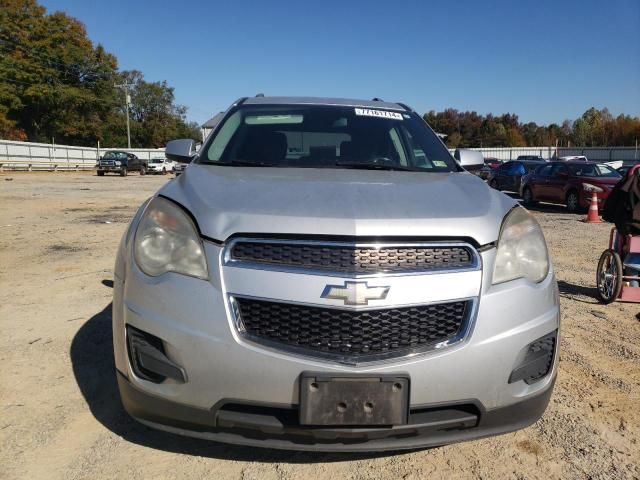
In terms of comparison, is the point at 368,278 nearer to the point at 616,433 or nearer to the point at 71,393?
the point at 616,433

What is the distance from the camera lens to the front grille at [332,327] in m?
1.89

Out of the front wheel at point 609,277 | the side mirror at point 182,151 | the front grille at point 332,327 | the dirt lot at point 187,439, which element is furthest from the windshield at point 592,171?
the front grille at point 332,327

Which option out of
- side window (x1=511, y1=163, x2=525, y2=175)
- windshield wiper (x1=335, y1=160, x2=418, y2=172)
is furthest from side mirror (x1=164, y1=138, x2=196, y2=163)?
side window (x1=511, y1=163, x2=525, y2=175)

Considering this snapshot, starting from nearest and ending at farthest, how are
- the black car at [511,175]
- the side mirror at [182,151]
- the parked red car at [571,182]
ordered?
the side mirror at [182,151] → the parked red car at [571,182] → the black car at [511,175]

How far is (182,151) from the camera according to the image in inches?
136

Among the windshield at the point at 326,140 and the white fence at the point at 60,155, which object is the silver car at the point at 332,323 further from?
the white fence at the point at 60,155

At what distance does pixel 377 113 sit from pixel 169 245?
207 centimetres

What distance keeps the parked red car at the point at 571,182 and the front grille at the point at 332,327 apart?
44.0 ft

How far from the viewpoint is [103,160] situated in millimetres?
35094

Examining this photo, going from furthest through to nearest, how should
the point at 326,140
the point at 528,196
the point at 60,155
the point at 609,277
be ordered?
the point at 60,155 < the point at 528,196 < the point at 609,277 < the point at 326,140

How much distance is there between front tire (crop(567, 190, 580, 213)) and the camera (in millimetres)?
14188

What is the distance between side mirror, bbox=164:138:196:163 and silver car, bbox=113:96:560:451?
1277 millimetres

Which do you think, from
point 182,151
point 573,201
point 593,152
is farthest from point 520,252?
point 593,152

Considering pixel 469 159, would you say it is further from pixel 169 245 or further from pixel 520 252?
pixel 169 245
